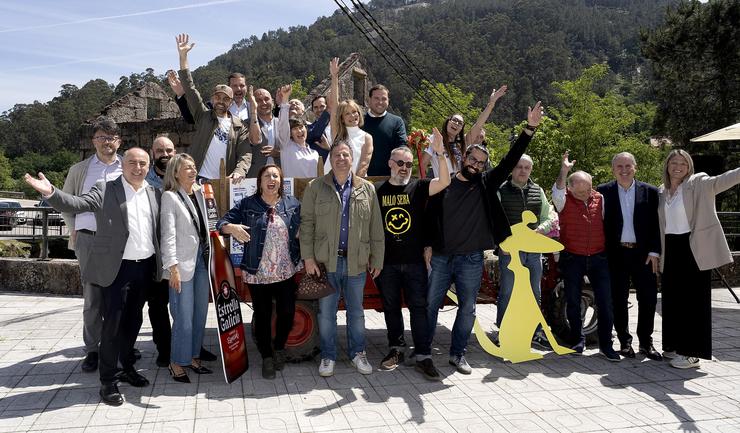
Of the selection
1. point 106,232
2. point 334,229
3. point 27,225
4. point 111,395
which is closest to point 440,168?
point 334,229

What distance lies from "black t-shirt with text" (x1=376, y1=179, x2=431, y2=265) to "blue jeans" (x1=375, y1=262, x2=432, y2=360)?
0.29 feet

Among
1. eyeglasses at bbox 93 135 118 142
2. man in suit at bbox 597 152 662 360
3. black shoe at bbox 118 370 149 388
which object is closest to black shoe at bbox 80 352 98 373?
black shoe at bbox 118 370 149 388

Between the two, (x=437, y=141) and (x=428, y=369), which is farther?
(x=428, y=369)

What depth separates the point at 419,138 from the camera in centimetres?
603

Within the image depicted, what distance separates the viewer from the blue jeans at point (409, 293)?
4.73m

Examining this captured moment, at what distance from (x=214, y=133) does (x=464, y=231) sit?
2786 millimetres

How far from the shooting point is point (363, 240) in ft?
15.0

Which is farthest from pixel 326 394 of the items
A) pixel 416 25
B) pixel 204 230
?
pixel 416 25

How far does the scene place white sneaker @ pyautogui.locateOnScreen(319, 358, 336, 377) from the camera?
184 inches

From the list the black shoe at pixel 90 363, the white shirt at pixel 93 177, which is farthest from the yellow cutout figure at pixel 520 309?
the white shirt at pixel 93 177

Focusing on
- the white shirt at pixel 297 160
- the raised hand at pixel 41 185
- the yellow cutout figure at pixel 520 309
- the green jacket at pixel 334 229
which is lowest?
the yellow cutout figure at pixel 520 309

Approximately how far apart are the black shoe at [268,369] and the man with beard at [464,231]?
4.55ft

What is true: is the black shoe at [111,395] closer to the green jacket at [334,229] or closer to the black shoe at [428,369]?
the green jacket at [334,229]

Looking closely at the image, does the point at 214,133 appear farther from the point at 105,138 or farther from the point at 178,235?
the point at 178,235
